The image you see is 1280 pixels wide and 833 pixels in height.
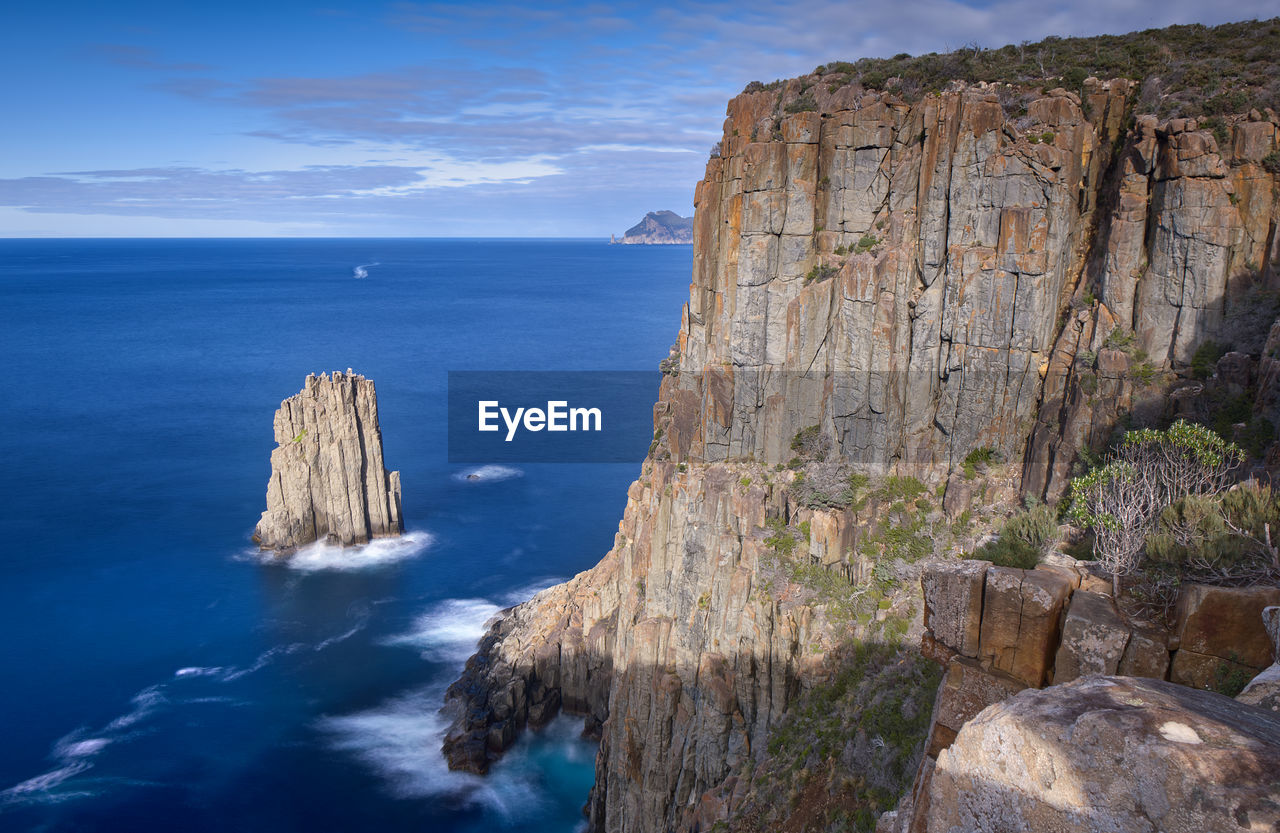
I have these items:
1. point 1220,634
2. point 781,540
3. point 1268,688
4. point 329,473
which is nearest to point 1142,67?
point 781,540

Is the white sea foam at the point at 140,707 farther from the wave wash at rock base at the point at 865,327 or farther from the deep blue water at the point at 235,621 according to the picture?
the wave wash at rock base at the point at 865,327

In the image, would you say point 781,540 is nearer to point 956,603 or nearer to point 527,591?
point 956,603

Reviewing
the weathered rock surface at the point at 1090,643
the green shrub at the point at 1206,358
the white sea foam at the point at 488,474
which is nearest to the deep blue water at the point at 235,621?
the white sea foam at the point at 488,474

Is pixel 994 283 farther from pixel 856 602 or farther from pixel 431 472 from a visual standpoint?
pixel 431 472

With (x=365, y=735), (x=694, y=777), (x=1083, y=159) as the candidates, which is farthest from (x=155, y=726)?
(x=1083, y=159)

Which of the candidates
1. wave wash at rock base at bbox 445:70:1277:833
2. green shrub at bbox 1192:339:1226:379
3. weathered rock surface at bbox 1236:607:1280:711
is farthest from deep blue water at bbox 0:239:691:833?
weathered rock surface at bbox 1236:607:1280:711

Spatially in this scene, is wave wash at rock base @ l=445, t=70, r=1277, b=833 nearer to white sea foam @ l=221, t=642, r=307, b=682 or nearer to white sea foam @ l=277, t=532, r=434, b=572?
white sea foam @ l=221, t=642, r=307, b=682
